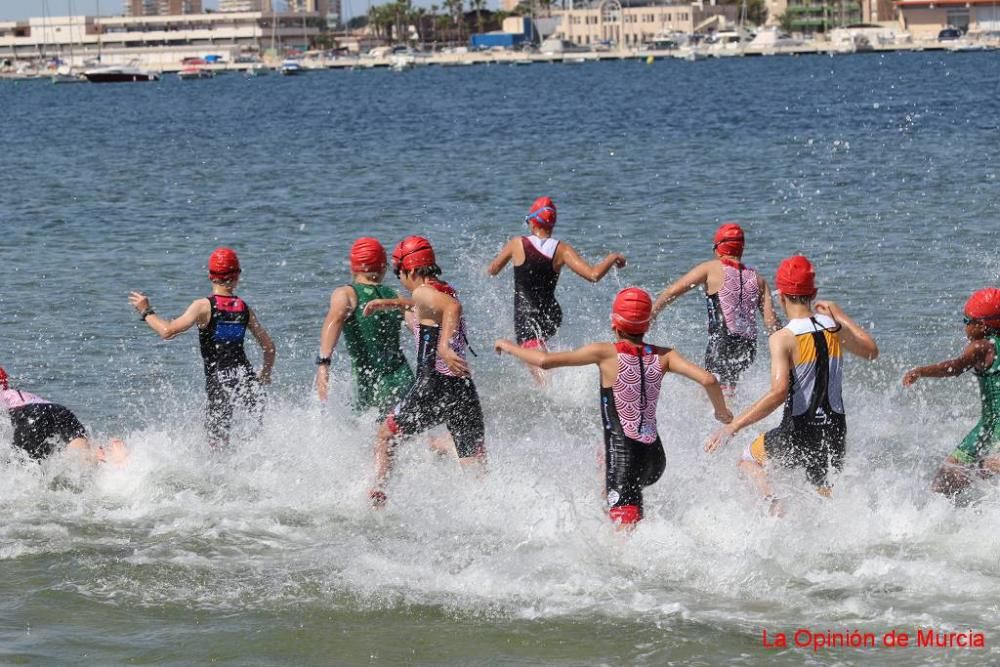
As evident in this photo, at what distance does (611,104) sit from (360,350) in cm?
5939

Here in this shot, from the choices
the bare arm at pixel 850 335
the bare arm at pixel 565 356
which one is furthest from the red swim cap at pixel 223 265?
the bare arm at pixel 850 335

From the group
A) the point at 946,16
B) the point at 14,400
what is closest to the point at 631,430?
the point at 14,400

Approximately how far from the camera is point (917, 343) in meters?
Answer: 14.7

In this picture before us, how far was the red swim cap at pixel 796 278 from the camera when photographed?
797 centimetres

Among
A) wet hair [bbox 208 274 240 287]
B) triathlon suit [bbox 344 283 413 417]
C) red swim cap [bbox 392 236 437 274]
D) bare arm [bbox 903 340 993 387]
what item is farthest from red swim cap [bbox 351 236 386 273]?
bare arm [bbox 903 340 993 387]

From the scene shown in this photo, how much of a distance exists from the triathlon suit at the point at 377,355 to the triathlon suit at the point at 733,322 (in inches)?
98.4

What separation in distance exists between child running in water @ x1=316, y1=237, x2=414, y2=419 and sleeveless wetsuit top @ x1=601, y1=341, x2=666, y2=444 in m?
2.38

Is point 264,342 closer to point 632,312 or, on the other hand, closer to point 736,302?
point 632,312

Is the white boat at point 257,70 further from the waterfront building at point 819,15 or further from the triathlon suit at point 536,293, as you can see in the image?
the triathlon suit at point 536,293

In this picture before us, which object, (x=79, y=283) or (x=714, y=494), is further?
(x=79, y=283)

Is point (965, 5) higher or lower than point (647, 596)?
higher

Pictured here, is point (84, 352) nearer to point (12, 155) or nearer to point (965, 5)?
point (12, 155)

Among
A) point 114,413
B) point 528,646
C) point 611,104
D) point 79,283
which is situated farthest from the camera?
point 611,104

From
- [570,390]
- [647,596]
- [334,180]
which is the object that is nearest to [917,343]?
[570,390]
